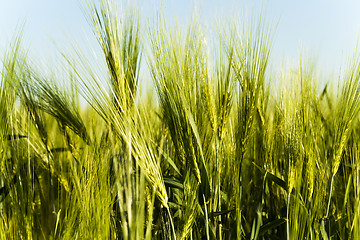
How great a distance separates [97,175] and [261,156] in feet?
1.79

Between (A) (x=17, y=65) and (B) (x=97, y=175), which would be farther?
(A) (x=17, y=65)

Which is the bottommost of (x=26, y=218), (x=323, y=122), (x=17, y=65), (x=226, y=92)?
(x=26, y=218)

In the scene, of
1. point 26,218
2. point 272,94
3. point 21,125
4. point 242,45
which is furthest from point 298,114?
point 21,125

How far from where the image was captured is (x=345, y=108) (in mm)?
867

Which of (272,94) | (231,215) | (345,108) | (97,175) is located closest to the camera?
(97,175)

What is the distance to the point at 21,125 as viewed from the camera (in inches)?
43.3

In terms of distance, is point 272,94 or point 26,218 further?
point 272,94

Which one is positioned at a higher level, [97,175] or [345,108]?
[345,108]

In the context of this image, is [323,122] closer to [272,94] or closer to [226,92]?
[272,94]

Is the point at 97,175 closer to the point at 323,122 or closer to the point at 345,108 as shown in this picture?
the point at 345,108

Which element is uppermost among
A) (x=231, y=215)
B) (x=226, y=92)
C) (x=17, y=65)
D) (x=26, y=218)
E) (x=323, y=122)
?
(x=17, y=65)

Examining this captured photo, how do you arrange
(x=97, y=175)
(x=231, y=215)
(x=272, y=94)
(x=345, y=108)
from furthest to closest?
1. (x=272, y=94)
2. (x=231, y=215)
3. (x=345, y=108)
4. (x=97, y=175)

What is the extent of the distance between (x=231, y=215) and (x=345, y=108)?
0.46 metres

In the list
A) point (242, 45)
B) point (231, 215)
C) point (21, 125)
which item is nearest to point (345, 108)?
point (242, 45)
